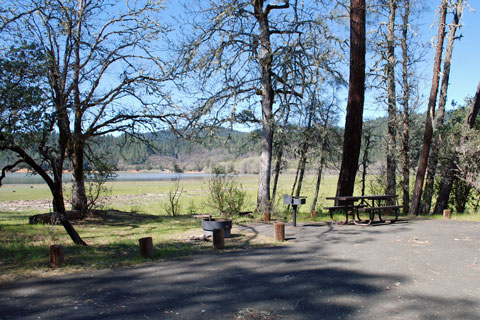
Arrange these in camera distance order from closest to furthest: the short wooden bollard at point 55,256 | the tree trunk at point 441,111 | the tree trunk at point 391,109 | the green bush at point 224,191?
1. the short wooden bollard at point 55,256
2. the green bush at point 224,191
3. the tree trunk at point 441,111
4. the tree trunk at point 391,109

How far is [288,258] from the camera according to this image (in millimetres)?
5715

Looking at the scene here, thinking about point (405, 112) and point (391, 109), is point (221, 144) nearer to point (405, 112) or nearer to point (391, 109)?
point (391, 109)

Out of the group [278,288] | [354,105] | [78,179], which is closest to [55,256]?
[278,288]

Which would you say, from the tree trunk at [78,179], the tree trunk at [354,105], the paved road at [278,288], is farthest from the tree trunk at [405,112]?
the tree trunk at [78,179]

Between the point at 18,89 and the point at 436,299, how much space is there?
601cm

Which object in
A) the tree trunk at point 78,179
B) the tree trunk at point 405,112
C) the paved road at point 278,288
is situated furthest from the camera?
the tree trunk at point 405,112

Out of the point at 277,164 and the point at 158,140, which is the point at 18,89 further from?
the point at 277,164

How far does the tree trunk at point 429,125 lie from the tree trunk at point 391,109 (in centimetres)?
115

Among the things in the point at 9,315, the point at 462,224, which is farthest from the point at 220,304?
the point at 462,224

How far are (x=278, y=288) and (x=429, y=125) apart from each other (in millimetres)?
10480

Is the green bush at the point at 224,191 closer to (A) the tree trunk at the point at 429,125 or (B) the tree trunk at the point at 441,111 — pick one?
(A) the tree trunk at the point at 429,125

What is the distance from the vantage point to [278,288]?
423 centimetres

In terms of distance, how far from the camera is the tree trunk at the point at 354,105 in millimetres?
11289

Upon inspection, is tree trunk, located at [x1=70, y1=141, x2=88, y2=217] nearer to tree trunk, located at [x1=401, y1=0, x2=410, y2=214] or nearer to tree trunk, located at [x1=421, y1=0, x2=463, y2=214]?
tree trunk, located at [x1=401, y1=0, x2=410, y2=214]
